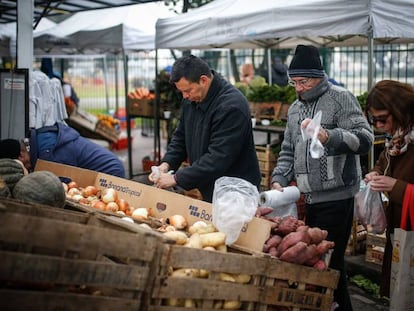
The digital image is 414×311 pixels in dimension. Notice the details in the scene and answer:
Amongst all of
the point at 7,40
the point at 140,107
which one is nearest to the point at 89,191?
the point at 140,107

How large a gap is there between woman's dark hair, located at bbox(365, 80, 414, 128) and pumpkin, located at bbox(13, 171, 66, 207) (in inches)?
75.9

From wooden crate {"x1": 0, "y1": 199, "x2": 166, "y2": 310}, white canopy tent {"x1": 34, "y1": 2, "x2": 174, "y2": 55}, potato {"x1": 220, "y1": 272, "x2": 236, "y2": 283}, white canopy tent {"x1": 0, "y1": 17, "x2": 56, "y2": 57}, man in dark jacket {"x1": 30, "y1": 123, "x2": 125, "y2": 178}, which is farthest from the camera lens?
white canopy tent {"x1": 0, "y1": 17, "x2": 56, "y2": 57}

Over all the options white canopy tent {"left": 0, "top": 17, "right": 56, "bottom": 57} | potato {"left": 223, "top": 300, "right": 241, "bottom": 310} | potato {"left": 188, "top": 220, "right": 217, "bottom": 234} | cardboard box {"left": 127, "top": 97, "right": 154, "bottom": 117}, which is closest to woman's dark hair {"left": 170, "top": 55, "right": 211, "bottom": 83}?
potato {"left": 188, "top": 220, "right": 217, "bottom": 234}

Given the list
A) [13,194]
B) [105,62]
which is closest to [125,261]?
[13,194]

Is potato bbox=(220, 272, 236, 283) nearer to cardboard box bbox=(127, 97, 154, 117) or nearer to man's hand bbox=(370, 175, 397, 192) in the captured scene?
man's hand bbox=(370, 175, 397, 192)

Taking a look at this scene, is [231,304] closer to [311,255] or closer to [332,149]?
[311,255]

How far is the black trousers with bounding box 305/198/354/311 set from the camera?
12.5ft

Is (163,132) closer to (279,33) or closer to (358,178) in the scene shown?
(279,33)

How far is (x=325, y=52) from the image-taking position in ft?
45.0

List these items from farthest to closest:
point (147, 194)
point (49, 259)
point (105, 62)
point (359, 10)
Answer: point (105, 62) → point (359, 10) → point (147, 194) → point (49, 259)

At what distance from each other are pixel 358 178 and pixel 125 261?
2.04 m

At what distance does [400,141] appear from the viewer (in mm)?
3217

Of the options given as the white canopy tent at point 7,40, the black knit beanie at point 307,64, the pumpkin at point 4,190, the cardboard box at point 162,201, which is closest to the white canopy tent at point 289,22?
the black knit beanie at point 307,64

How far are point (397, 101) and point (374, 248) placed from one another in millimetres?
2769
